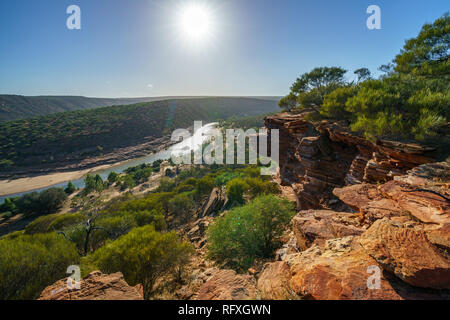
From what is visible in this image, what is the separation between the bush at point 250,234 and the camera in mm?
8633

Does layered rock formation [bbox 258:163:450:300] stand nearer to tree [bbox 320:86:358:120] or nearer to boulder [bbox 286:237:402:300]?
A: boulder [bbox 286:237:402:300]

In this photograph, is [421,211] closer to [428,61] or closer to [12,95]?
[428,61]

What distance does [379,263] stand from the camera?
3098 millimetres

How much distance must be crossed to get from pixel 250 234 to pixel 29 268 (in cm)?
950

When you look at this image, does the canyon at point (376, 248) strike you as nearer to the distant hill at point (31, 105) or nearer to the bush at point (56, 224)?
the bush at point (56, 224)

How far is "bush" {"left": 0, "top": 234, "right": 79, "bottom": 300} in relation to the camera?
5.93 m

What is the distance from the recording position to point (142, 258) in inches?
312

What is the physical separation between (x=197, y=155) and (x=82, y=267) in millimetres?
58273

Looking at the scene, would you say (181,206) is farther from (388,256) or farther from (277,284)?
(388,256)

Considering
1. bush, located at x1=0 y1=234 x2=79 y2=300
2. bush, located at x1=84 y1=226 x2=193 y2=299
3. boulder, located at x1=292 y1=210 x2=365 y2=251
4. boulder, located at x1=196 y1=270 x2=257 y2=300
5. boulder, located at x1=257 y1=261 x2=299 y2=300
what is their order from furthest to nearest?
bush, located at x1=84 y1=226 x2=193 y2=299, bush, located at x1=0 y1=234 x2=79 y2=300, boulder, located at x1=292 y1=210 x2=365 y2=251, boulder, located at x1=196 y1=270 x2=257 y2=300, boulder, located at x1=257 y1=261 x2=299 y2=300

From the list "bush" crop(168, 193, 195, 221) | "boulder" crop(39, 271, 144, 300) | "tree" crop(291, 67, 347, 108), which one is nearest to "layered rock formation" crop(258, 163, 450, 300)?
"boulder" crop(39, 271, 144, 300)

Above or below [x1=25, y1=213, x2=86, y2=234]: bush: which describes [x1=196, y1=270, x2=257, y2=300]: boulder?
above

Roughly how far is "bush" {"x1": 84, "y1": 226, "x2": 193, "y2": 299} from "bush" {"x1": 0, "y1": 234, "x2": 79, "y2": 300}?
96 centimetres
